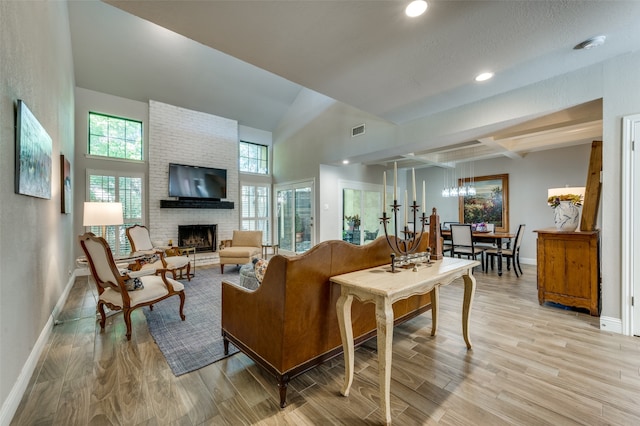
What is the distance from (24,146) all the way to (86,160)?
427 centimetres

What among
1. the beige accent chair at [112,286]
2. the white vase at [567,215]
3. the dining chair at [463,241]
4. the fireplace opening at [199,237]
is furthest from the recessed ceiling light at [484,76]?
the fireplace opening at [199,237]

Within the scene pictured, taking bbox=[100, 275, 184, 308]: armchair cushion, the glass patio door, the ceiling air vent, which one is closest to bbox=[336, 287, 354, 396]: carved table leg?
bbox=[100, 275, 184, 308]: armchair cushion

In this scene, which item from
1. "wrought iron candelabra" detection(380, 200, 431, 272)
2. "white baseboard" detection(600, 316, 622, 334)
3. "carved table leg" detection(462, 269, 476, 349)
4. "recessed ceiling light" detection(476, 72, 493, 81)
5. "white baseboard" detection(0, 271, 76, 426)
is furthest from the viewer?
"recessed ceiling light" detection(476, 72, 493, 81)

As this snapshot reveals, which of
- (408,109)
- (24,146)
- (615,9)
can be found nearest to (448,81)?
(408,109)

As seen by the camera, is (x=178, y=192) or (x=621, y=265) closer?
(x=621, y=265)

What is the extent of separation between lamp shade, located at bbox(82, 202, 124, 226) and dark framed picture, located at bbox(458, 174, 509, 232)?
25.0 ft

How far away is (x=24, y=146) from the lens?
70.7 inches

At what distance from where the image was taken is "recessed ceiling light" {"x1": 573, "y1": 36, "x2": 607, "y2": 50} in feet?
7.45

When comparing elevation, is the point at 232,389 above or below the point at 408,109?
below

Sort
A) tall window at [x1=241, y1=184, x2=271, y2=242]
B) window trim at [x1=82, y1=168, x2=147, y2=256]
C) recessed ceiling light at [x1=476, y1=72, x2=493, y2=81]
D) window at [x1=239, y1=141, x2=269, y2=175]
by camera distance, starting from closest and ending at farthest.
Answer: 1. recessed ceiling light at [x1=476, y1=72, x2=493, y2=81]
2. window trim at [x1=82, y1=168, x2=147, y2=256]
3. tall window at [x1=241, y1=184, x2=271, y2=242]
4. window at [x1=239, y1=141, x2=269, y2=175]

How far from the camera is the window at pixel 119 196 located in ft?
17.0

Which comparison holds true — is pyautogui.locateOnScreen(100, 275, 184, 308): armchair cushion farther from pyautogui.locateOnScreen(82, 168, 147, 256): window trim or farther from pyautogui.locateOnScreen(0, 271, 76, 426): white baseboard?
pyautogui.locateOnScreen(82, 168, 147, 256): window trim

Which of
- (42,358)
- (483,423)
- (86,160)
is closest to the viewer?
(483,423)

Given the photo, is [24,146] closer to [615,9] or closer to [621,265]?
[615,9]
